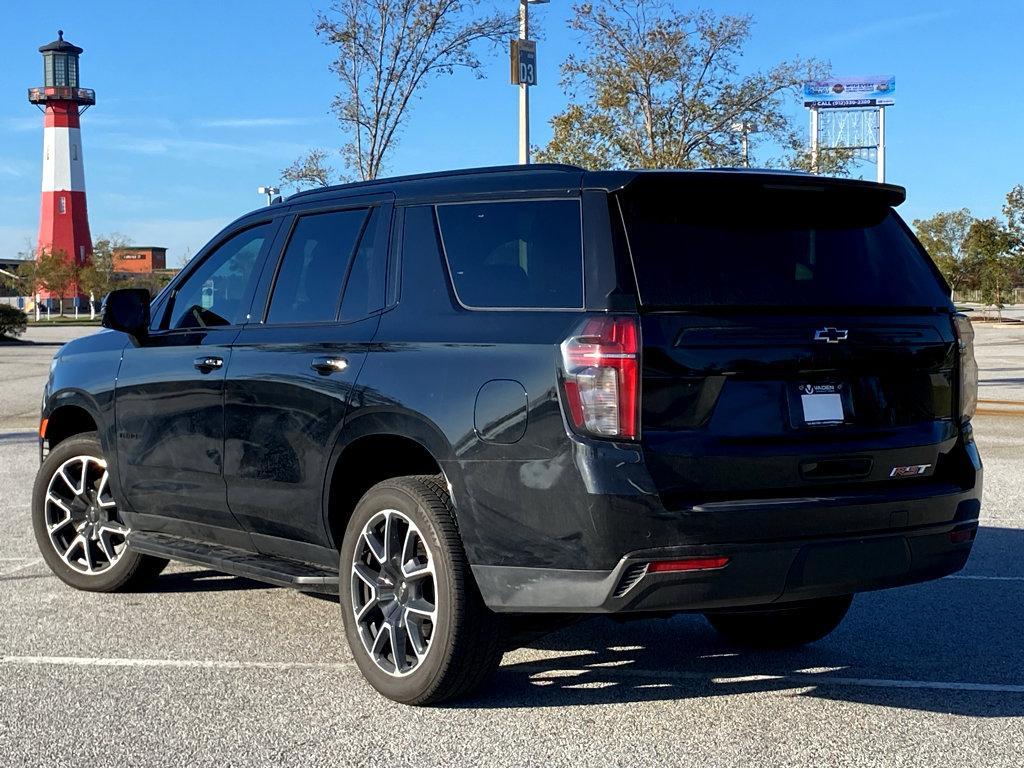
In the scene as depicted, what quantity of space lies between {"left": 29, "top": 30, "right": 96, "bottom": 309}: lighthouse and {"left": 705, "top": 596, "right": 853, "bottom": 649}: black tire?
9428 cm

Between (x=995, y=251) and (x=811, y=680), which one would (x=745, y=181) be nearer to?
(x=811, y=680)

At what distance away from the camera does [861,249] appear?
518 centimetres

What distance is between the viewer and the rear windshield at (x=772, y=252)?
4723 mm

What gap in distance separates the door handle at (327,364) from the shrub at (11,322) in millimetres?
42343

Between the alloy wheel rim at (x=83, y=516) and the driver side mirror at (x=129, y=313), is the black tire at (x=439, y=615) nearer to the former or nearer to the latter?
the driver side mirror at (x=129, y=313)

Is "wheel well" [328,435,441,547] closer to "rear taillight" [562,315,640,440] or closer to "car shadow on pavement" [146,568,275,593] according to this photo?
"rear taillight" [562,315,640,440]

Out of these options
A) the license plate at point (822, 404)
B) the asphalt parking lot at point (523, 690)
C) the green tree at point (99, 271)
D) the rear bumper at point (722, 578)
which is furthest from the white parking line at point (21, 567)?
the green tree at point (99, 271)

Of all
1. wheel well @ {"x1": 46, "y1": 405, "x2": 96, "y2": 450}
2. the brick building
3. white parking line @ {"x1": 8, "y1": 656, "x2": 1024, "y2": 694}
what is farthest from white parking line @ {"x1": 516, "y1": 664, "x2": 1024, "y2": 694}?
the brick building

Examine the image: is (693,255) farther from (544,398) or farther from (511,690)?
(511,690)

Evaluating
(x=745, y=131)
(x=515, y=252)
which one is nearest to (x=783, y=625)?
(x=515, y=252)

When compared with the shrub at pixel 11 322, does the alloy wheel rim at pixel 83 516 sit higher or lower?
lower

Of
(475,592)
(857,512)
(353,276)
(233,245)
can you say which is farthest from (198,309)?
(857,512)

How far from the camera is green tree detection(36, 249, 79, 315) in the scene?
95062mm

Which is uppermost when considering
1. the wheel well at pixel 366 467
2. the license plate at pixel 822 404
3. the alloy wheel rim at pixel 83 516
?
the license plate at pixel 822 404
